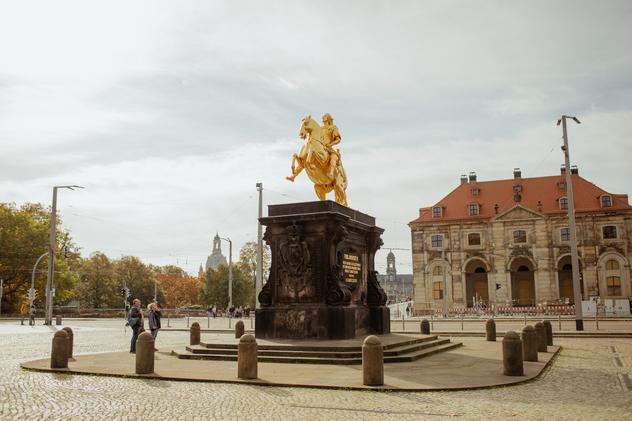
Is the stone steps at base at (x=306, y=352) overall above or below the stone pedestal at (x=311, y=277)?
below

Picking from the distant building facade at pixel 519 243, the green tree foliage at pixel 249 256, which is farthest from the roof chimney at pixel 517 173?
the green tree foliage at pixel 249 256

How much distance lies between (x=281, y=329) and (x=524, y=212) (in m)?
54.9

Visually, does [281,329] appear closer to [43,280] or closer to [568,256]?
[43,280]

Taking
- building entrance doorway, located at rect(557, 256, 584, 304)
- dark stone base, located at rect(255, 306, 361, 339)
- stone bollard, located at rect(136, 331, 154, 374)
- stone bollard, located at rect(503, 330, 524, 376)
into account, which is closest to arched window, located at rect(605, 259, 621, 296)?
building entrance doorway, located at rect(557, 256, 584, 304)

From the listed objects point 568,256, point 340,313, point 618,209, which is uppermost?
point 618,209

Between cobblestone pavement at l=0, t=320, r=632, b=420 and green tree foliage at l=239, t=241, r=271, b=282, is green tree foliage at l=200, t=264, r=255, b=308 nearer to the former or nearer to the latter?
green tree foliage at l=239, t=241, r=271, b=282

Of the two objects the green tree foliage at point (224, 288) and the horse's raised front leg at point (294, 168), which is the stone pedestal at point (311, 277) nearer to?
the horse's raised front leg at point (294, 168)

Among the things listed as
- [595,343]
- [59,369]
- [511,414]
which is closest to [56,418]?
[59,369]

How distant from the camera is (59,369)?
1315 cm

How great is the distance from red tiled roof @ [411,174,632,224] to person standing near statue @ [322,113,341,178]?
2021 inches

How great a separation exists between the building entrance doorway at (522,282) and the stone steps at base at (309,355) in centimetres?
5418

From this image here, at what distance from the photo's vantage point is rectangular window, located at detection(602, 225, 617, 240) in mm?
62500

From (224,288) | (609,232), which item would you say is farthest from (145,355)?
(224,288)

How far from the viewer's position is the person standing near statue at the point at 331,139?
19005mm
